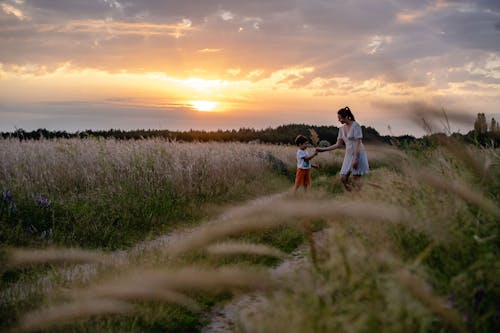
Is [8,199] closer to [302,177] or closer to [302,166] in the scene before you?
[302,166]

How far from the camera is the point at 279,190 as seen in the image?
50.5 feet

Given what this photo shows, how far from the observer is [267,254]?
4.48 meters

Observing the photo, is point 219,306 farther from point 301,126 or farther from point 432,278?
point 301,126

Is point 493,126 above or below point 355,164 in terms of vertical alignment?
above

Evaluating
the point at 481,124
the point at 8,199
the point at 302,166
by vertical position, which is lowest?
the point at 8,199

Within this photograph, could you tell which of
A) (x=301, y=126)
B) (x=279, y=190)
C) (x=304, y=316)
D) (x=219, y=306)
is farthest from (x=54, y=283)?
(x=301, y=126)

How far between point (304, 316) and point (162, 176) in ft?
31.7

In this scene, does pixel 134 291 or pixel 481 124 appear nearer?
pixel 134 291

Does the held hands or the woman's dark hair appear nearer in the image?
the held hands

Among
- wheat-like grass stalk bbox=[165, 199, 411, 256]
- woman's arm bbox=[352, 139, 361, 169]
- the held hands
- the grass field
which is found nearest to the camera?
wheat-like grass stalk bbox=[165, 199, 411, 256]

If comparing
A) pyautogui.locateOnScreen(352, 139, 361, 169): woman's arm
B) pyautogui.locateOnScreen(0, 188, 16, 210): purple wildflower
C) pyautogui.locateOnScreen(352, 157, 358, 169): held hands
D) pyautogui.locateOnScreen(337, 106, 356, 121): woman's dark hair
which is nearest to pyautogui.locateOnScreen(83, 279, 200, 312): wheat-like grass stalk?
pyautogui.locateOnScreen(0, 188, 16, 210): purple wildflower

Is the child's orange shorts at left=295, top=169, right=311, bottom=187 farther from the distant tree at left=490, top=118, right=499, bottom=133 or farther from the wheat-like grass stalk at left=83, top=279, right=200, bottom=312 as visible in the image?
the wheat-like grass stalk at left=83, top=279, right=200, bottom=312

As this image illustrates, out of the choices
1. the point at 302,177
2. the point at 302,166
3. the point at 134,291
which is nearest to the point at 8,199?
the point at 134,291

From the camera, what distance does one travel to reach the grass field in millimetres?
2021
